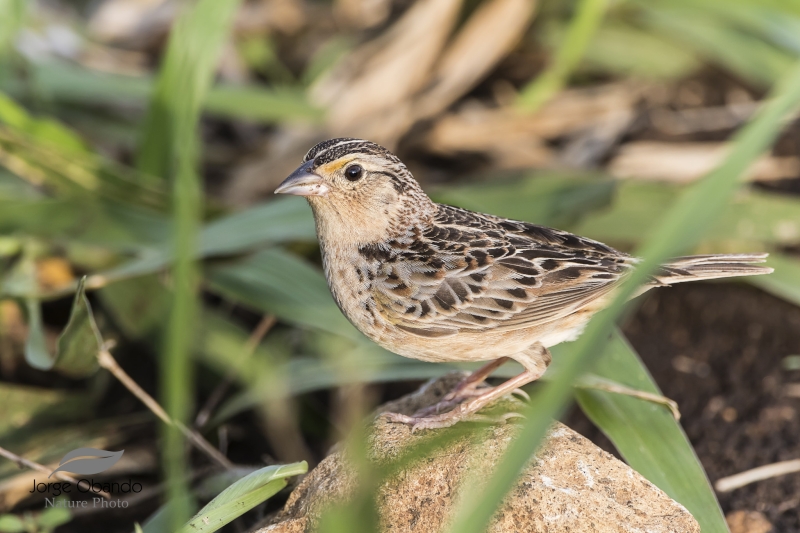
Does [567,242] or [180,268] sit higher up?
[180,268]

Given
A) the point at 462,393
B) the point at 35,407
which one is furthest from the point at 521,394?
the point at 35,407

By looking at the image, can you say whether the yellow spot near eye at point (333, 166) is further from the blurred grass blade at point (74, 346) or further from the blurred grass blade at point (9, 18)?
the blurred grass blade at point (9, 18)

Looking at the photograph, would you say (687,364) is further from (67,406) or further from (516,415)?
(67,406)

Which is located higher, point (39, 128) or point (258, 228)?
point (39, 128)

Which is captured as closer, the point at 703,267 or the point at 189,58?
the point at 703,267

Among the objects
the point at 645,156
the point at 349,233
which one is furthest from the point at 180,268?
the point at 645,156

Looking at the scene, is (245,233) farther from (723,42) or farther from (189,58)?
(723,42)
